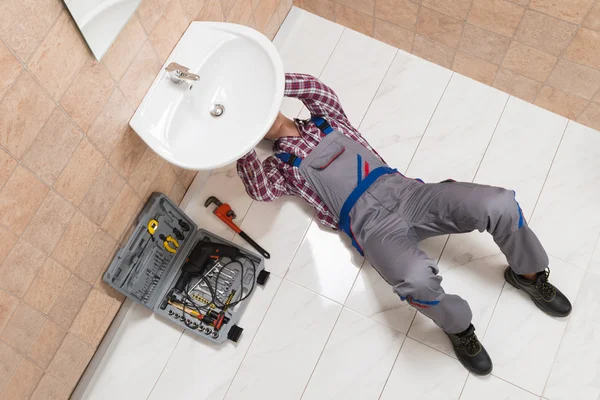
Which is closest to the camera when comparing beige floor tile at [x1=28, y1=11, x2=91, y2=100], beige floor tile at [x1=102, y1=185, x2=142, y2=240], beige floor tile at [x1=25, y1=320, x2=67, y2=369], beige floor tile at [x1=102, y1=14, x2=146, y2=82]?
beige floor tile at [x1=28, y1=11, x2=91, y2=100]

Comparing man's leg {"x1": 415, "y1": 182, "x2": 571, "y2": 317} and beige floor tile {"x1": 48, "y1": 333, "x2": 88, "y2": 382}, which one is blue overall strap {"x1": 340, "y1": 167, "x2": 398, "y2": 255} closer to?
man's leg {"x1": 415, "y1": 182, "x2": 571, "y2": 317}

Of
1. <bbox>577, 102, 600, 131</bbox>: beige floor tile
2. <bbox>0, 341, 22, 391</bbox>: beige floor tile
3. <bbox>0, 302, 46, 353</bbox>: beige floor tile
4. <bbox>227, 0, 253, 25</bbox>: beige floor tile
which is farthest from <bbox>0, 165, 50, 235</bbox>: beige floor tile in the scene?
<bbox>577, 102, 600, 131</bbox>: beige floor tile

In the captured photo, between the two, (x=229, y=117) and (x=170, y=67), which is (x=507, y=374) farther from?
(x=170, y=67)

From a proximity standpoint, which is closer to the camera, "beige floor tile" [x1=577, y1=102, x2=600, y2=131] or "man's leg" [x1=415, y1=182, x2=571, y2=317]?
"man's leg" [x1=415, y1=182, x2=571, y2=317]

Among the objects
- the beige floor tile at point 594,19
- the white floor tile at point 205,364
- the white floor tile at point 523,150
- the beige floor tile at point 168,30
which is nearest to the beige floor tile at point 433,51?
the white floor tile at point 523,150

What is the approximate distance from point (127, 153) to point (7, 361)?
749 mm

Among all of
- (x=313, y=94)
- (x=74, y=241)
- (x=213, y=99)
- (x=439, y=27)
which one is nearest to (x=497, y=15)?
(x=439, y=27)

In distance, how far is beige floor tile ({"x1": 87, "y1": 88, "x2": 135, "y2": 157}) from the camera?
1557 mm

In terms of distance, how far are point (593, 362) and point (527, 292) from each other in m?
0.34

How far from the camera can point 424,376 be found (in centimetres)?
196

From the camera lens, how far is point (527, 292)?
197cm

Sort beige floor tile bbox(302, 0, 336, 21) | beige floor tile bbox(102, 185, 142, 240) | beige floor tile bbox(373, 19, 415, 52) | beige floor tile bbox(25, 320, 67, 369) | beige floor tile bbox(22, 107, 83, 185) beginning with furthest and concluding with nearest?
beige floor tile bbox(302, 0, 336, 21)
beige floor tile bbox(373, 19, 415, 52)
beige floor tile bbox(102, 185, 142, 240)
beige floor tile bbox(25, 320, 67, 369)
beige floor tile bbox(22, 107, 83, 185)

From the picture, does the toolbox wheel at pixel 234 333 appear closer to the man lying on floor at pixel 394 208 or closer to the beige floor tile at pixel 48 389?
the man lying on floor at pixel 394 208

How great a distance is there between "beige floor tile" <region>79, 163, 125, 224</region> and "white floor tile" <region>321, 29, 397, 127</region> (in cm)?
111
